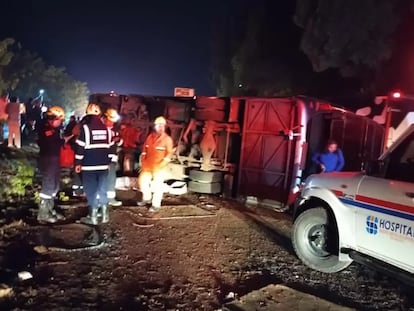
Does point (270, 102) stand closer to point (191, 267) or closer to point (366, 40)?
point (191, 267)

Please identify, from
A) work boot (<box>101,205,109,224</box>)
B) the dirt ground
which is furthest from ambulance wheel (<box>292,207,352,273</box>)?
work boot (<box>101,205,109,224</box>)

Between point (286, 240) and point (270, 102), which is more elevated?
point (270, 102)

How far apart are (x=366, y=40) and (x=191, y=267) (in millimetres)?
15854

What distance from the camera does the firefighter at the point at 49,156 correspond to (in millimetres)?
7211

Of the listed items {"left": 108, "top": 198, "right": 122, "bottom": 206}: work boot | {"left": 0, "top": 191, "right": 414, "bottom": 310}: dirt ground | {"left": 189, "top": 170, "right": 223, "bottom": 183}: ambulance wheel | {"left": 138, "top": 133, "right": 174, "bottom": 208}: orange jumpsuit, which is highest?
{"left": 138, "top": 133, "right": 174, "bottom": 208}: orange jumpsuit

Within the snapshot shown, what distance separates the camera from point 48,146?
23.7 ft

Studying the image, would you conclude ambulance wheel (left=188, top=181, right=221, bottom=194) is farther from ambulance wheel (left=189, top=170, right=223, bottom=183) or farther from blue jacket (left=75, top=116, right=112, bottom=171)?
blue jacket (left=75, top=116, right=112, bottom=171)

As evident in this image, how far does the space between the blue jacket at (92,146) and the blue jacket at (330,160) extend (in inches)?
181

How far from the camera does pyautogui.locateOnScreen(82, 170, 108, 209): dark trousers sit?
282 inches

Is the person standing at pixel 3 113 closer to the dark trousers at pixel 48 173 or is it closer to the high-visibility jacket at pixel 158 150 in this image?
the high-visibility jacket at pixel 158 150

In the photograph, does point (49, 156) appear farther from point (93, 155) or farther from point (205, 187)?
point (205, 187)

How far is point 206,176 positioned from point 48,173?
4.47 meters

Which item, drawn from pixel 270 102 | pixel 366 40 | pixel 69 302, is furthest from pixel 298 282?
pixel 366 40

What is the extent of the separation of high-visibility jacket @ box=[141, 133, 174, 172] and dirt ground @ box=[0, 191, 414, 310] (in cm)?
106
